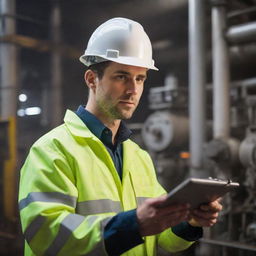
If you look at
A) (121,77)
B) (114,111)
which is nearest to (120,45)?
(121,77)

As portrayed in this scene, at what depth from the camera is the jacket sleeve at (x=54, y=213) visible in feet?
3.68

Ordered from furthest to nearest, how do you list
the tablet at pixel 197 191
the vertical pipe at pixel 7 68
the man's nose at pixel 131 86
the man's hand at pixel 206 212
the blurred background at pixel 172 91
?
the vertical pipe at pixel 7 68 < the blurred background at pixel 172 91 < the man's nose at pixel 131 86 < the man's hand at pixel 206 212 < the tablet at pixel 197 191

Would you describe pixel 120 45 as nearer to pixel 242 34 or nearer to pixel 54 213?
pixel 54 213

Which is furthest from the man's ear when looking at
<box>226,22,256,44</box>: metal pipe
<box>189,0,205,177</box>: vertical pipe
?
<box>226,22,256,44</box>: metal pipe

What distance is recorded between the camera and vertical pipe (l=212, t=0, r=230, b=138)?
3.69 metres

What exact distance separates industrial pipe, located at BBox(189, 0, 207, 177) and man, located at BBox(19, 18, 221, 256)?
2.20 m

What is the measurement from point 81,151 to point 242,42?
2806mm

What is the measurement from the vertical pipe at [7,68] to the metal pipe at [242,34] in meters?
2.82

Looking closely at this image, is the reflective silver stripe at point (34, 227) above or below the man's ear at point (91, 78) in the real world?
below

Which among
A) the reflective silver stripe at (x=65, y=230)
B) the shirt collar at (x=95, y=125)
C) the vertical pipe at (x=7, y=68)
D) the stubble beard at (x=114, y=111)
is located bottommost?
the reflective silver stripe at (x=65, y=230)

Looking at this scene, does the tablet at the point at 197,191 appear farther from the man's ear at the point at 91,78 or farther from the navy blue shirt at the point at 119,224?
the man's ear at the point at 91,78

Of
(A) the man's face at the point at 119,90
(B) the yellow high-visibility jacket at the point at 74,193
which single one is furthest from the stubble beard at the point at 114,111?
(B) the yellow high-visibility jacket at the point at 74,193

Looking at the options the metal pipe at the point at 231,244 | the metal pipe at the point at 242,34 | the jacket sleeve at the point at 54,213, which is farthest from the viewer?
the metal pipe at the point at 242,34

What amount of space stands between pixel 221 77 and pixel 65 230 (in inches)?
114
